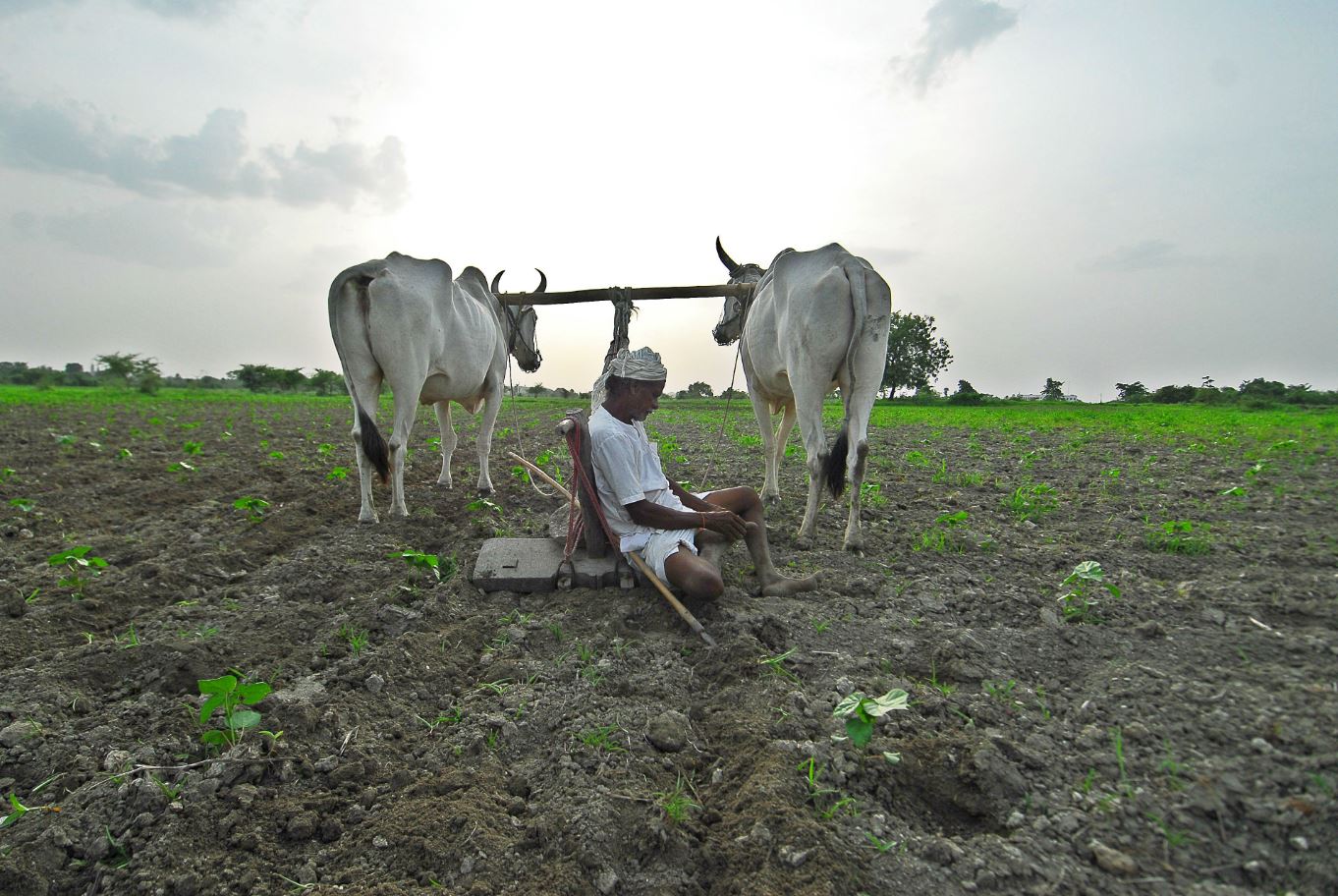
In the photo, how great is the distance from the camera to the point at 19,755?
259 cm

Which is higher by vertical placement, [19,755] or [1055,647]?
[1055,647]

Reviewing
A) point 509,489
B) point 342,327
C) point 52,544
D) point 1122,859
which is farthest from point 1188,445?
point 52,544

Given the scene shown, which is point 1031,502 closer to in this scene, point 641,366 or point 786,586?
point 786,586

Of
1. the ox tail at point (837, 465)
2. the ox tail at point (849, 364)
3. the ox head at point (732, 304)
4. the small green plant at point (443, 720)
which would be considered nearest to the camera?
the small green plant at point (443, 720)

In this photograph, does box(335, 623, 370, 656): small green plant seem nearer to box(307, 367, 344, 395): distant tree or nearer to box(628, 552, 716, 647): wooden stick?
box(628, 552, 716, 647): wooden stick

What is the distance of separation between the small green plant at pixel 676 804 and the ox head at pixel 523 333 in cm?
715

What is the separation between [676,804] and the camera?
7.62ft

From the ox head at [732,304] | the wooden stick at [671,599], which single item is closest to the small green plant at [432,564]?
the wooden stick at [671,599]

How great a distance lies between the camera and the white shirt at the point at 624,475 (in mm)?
4000

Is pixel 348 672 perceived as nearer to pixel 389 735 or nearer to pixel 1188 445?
pixel 389 735

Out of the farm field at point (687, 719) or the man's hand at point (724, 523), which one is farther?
the man's hand at point (724, 523)

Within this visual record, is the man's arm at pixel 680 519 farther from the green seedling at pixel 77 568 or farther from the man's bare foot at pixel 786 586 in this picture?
the green seedling at pixel 77 568

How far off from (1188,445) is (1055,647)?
31.9 ft

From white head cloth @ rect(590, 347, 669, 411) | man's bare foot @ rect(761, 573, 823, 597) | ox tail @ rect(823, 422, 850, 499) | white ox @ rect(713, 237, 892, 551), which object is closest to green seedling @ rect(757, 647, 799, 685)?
man's bare foot @ rect(761, 573, 823, 597)
